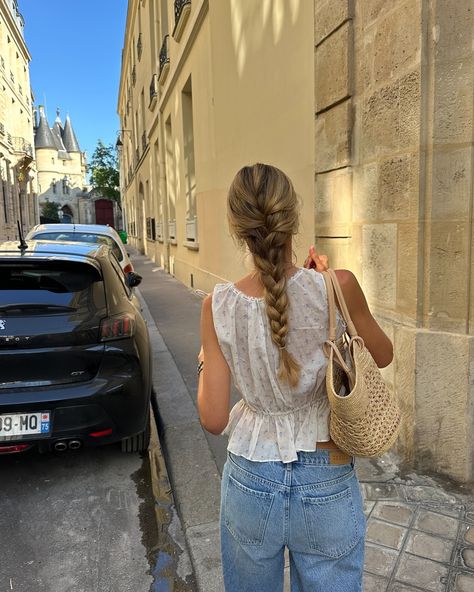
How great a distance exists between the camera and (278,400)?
4.50 feet

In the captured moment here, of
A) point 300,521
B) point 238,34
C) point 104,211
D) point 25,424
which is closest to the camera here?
point 300,521

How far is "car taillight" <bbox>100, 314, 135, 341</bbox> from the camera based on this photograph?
332 centimetres

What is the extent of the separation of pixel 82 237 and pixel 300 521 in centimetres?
760

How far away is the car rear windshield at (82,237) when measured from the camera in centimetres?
786

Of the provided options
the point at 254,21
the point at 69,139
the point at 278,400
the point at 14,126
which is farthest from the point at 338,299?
the point at 69,139

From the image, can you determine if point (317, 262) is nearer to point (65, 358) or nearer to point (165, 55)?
point (65, 358)

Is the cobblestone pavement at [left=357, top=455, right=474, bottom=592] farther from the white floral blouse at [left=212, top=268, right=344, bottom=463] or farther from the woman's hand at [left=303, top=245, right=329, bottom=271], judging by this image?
the woman's hand at [left=303, top=245, right=329, bottom=271]

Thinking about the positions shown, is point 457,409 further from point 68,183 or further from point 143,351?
point 68,183

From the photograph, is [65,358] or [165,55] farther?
[165,55]

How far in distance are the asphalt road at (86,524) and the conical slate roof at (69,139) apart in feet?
317

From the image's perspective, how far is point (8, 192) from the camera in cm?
3681

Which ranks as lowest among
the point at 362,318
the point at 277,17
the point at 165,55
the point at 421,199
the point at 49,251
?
the point at 362,318

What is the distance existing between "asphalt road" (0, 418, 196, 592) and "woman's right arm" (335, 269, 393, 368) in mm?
1707

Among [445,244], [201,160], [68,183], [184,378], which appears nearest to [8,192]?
[201,160]
